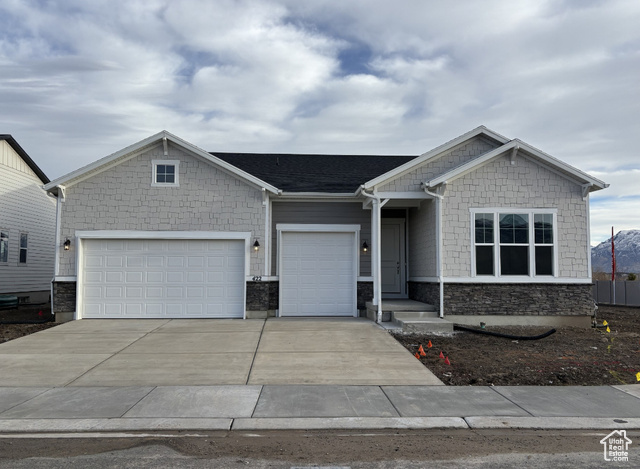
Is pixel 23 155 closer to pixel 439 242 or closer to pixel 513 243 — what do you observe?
pixel 439 242

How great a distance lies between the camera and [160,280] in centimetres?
1342

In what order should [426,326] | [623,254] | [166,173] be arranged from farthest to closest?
[623,254] → [166,173] → [426,326]

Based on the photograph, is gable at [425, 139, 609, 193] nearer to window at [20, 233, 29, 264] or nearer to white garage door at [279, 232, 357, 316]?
white garage door at [279, 232, 357, 316]

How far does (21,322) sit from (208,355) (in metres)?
6.93

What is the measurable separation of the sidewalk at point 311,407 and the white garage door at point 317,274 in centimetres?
715

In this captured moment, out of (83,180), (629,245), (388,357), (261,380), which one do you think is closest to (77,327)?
(83,180)

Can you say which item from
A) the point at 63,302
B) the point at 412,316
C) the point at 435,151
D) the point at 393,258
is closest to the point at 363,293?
the point at 393,258

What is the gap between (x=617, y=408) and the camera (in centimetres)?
607

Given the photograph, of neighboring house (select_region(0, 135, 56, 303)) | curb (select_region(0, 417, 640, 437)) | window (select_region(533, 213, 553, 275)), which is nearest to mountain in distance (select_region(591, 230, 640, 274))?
window (select_region(533, 213, 553, 275))

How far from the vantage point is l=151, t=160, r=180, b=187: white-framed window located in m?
13.5

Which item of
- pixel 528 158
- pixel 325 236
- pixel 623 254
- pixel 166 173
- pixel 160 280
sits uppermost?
pixel 528 158

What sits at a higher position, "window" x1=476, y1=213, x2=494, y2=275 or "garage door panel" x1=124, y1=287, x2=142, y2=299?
"window" x1=476, y1=213, x2=494, y2=275

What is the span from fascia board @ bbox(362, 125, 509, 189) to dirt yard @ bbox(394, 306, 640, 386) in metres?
4.03

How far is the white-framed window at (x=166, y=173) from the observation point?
13500 millimetres
